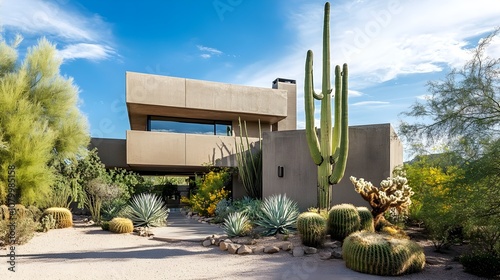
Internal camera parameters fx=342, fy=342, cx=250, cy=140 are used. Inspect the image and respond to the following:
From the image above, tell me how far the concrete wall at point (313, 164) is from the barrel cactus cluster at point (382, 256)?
416 cm

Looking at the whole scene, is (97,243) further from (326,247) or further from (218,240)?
(326,247)

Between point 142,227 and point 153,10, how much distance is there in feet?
22.1

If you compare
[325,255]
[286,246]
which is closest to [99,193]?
[286,246]

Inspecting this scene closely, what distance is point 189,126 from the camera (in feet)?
54.9

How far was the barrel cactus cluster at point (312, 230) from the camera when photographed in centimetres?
718

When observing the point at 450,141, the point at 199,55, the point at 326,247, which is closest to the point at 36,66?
the point at 199,55

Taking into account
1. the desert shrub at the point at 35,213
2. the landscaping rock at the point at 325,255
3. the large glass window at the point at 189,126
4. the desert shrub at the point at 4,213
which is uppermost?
the large glass window at the point at 189,126

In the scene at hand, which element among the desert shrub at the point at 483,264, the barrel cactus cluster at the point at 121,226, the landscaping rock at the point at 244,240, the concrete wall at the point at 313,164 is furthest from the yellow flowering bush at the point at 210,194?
the desert shrub at the point at 483,264

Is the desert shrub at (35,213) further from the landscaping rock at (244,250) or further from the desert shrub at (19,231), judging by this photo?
the landscaping rock at (244,250)

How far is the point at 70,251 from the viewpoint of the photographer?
762 cm

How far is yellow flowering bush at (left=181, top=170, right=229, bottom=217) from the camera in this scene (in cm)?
1330

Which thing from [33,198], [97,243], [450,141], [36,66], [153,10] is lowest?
[97,243]

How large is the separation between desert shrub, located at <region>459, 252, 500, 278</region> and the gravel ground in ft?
0.55

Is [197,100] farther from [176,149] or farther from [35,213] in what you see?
[35,213]
